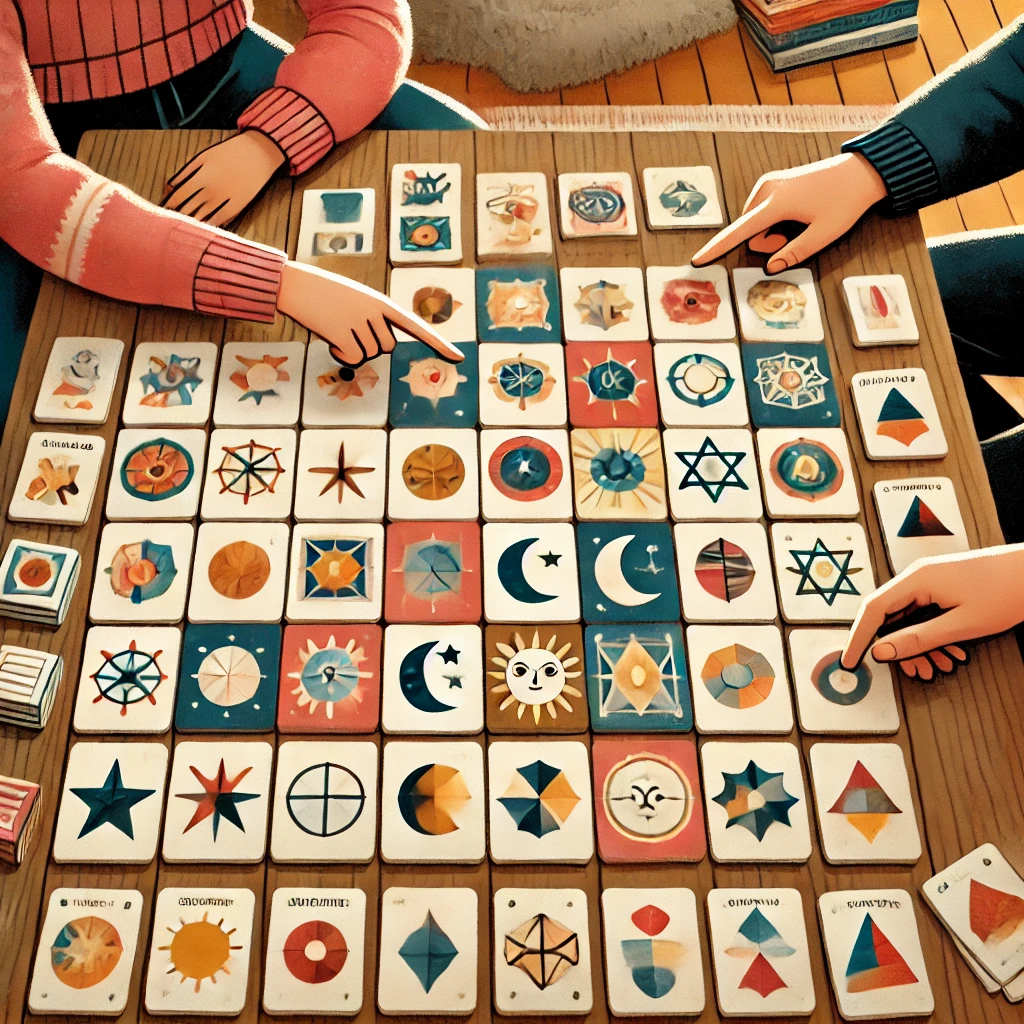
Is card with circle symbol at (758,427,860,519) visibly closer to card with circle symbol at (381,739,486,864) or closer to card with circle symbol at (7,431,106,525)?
card with circle symbol at (381,739,486,864)

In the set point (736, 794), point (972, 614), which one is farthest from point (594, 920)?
point (972, 614)

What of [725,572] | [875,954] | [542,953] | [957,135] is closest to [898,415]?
[725,572]

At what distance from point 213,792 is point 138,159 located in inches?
28.4

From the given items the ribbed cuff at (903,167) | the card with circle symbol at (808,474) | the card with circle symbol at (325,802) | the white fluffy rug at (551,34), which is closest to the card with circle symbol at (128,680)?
the card with circle symbol at (325,802)

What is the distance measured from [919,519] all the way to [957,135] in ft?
1.52

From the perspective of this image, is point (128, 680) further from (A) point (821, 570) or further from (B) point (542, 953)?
(A) point (821, 570)

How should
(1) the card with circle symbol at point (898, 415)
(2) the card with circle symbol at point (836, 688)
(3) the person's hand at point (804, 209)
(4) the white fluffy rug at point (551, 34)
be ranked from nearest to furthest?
(2) the card with circle symbol at point (836, 688) < (1) the card with circle symbol at point (898, 415) < (3) the person's hand at point (804, 209) < (4) the white fluffy rug at point (551, 34)

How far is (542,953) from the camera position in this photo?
762mm

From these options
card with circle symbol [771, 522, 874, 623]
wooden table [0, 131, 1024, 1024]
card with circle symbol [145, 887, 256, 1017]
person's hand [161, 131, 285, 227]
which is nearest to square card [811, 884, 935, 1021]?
wooden table [0, 131, 1024, 1024]

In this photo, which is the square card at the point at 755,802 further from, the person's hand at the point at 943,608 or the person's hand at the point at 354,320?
the person's hand at the point at 354,320

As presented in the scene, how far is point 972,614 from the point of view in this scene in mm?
865

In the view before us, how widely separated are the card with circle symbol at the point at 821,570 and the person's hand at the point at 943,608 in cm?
2

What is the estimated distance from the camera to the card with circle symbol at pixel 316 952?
74cm

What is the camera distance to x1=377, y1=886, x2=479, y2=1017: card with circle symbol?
0.75m
